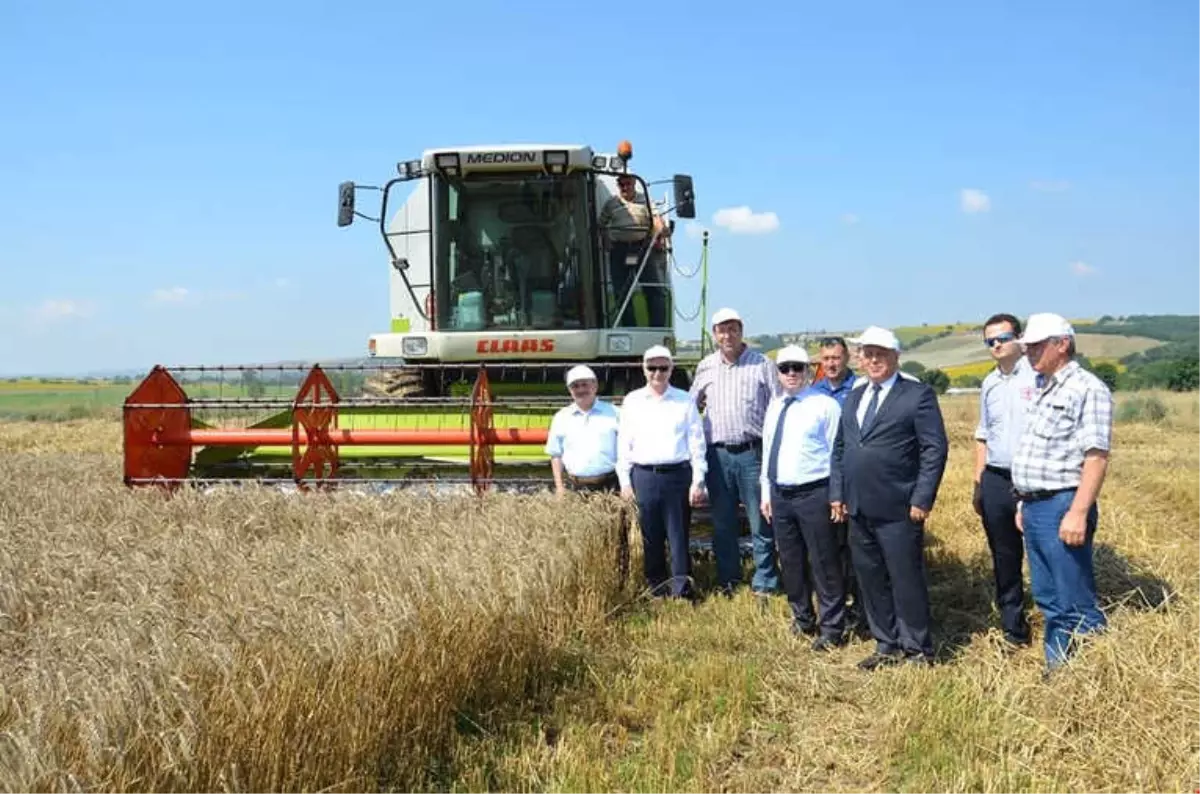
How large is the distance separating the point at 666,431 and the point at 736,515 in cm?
71

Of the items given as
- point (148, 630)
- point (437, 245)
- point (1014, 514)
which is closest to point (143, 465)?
point (437, 245)

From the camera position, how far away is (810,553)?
200 inches

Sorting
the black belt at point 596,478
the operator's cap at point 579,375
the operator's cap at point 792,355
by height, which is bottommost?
the black belt at point 596,478

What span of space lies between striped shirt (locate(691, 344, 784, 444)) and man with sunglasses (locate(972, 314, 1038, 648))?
117 cm

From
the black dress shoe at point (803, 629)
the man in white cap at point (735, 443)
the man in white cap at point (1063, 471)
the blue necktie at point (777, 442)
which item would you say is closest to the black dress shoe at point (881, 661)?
the black dress shoe at point (803, 629)

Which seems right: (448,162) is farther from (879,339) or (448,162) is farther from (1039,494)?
(1039,494)

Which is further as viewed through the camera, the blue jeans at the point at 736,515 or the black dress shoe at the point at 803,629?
the blue jeans at the point at 736,515

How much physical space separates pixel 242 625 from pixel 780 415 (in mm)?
2867

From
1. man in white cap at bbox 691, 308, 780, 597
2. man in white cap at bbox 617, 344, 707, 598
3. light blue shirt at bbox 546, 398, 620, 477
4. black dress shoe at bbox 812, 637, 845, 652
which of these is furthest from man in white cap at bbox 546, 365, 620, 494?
black dress shoe at bbox 812, 637, 845, 652

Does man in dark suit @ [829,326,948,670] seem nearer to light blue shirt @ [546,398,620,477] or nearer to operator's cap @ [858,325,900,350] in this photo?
operator's cap @ [858,325,900,350]

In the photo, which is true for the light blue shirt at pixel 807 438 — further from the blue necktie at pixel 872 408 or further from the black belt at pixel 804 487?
the blue necktie at pixel 872 408

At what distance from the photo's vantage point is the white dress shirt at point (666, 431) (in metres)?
5.62

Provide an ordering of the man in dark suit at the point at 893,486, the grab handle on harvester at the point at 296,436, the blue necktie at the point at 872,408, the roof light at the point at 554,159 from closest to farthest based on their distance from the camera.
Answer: the man in dark suit at the point at 893,486
the blue necktie at the point at 872,408
the grab handle on harvester at the point at 296,436
the roof light at the point at 554,159

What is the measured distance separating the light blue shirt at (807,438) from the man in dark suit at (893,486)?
31 centimetres
